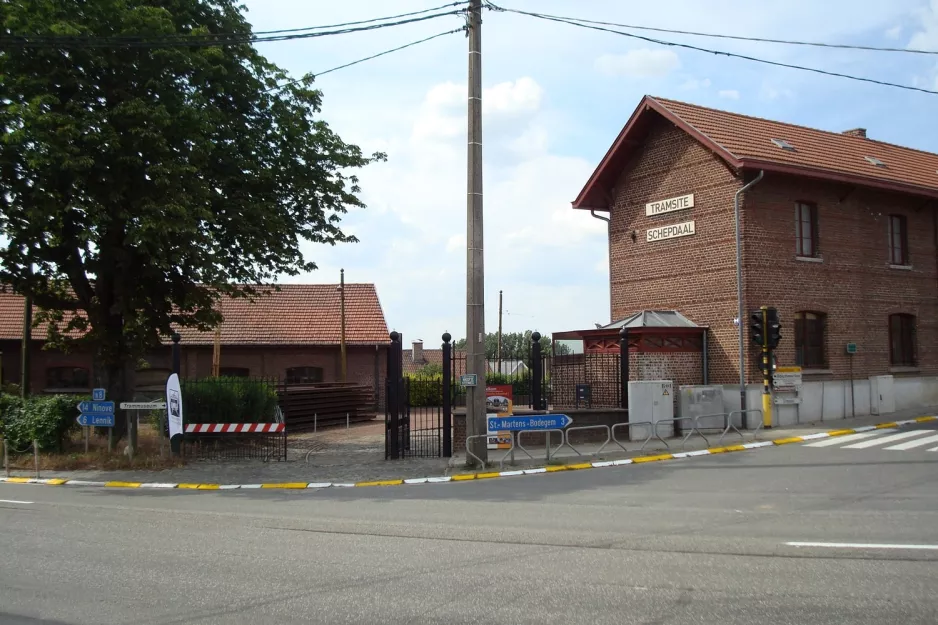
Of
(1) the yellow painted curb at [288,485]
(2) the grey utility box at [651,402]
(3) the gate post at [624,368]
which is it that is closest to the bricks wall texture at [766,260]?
(2) the grey utility box at [651,402]

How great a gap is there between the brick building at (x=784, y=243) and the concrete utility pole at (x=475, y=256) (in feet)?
29.7

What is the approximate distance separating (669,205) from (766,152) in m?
3.04

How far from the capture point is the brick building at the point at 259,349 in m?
35.3

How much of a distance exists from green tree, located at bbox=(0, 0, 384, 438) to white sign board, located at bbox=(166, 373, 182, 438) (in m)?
2.18

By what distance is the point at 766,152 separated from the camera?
22125mm

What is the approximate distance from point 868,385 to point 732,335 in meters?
4.98

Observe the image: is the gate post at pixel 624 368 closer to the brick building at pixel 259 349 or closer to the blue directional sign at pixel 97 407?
the blue directional sign at pixel 97 407

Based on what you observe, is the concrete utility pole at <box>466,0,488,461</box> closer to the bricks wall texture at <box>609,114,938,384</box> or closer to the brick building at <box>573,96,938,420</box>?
the brick building at <box>573,96,938,420</box>

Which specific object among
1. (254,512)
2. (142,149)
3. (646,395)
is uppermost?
(142,149)

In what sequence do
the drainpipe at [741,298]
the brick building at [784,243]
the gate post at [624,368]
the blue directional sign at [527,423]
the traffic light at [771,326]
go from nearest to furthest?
the blue directional sign at [527,423], the gate post at [624,368], the traffic light at [771,326], the drainpipe at [741,298], the brick building at [784,243]

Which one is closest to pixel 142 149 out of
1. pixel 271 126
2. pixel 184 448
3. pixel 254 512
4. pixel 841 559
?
Result: pixel 271 126

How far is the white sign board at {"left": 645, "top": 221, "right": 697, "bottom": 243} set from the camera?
75.2 feet

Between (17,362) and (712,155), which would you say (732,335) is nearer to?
(712,155)

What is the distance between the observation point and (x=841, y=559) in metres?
7.05
